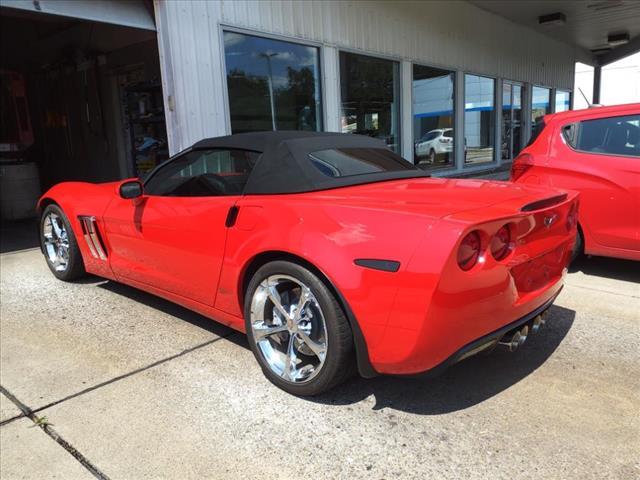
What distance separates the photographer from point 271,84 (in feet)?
26.3

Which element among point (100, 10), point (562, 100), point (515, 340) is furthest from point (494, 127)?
point (515, 340)

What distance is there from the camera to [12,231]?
324 inches

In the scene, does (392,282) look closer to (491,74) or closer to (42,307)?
(42,307)

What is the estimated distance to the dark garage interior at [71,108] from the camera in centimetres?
917

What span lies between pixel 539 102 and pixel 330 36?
10816 millimetres

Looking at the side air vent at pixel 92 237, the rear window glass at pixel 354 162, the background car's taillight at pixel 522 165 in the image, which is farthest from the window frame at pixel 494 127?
the side air vent at pixel 92 237

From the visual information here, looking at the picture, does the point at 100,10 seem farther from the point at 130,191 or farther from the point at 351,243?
the point at 351,243

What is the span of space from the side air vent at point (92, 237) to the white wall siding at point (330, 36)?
2594 millimetres

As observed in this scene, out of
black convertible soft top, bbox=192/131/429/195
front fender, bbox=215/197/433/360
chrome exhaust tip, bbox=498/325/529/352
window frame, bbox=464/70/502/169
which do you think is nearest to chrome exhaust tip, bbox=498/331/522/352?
chrome exhaust tip, bbox=498/325/529/352

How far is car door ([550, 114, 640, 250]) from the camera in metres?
4.36

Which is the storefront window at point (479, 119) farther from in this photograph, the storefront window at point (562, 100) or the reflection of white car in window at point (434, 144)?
the storefront window at point (562, 100)

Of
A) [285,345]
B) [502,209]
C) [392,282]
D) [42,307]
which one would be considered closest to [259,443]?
[285,345]

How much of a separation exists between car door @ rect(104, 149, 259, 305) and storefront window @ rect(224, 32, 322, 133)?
3.82 m

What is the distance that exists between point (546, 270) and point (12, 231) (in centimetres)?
820
